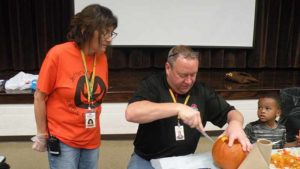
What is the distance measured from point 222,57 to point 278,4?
36.7 inches

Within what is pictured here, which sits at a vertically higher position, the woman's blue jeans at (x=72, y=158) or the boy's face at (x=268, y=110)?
the boy's face at (x=268, y=110)

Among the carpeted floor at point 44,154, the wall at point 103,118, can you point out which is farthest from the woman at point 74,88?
the wall at point 103,118

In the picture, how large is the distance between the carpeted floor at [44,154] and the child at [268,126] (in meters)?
1.14

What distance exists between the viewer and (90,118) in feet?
5.05

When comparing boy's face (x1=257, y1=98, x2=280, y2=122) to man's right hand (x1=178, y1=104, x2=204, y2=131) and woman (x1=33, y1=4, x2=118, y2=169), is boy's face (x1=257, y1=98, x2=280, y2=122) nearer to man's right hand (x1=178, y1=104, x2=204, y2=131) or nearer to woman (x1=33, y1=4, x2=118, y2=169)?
man's right hand (x1=178, y1=104, x2=204, y2=131)

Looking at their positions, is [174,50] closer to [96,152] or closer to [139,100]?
[139,100]

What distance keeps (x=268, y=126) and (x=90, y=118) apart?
3.51ft

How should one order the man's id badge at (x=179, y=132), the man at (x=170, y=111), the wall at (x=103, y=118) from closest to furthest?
the man at (x=170, y=111), the man's id badge at (x=179, y=132), the wall at (x=103, y=118)

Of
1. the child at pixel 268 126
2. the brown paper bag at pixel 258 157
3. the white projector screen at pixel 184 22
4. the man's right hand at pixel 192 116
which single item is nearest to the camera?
the brown paper bag at pixel 258 157

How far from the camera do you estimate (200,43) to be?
12.6ft

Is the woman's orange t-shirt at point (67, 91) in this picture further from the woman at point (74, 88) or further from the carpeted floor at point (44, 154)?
the carpeted floor at point (44, 154)

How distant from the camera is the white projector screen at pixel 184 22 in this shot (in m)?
3.66

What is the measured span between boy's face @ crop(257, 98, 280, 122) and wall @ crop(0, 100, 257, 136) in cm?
141

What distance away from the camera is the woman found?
1.42 meters
